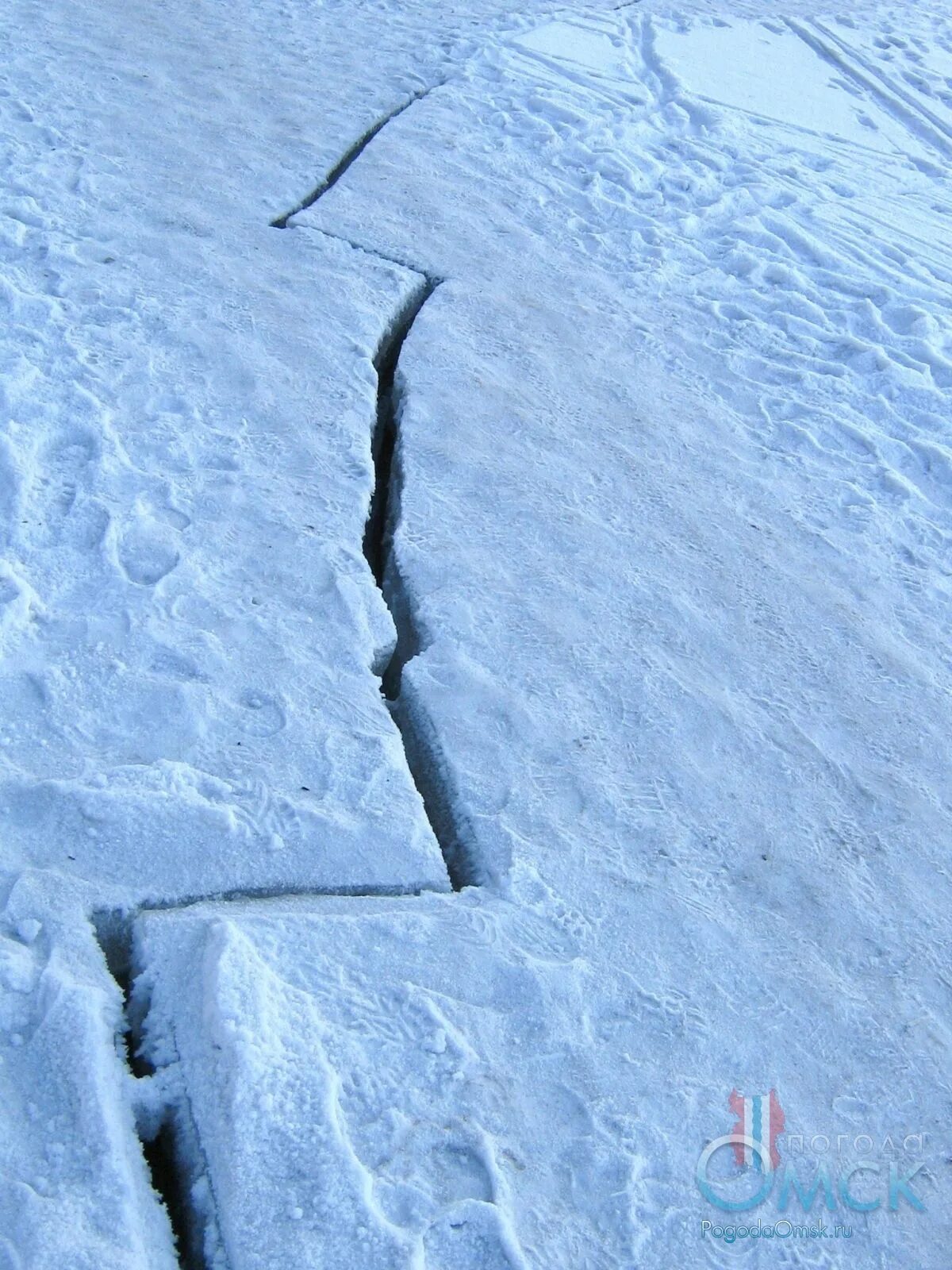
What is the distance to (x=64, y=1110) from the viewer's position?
1.53m

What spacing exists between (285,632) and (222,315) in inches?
51.2

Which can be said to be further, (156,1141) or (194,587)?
(194,587)

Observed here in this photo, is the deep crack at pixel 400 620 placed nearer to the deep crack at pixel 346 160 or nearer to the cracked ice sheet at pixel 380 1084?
the cracked ice sheet at pixel 380 1084

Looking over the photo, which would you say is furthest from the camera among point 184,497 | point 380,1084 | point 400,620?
point 184,497

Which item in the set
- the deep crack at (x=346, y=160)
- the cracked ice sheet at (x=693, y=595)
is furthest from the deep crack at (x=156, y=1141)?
the deep crack at (x=346, y=160)

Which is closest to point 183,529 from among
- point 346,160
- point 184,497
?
point 184,497

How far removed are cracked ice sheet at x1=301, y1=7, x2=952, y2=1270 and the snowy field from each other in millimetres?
11

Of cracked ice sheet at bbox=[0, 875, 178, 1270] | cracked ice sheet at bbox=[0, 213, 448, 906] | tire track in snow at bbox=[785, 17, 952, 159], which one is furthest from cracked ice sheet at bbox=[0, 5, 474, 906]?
Result: tire track in snow at bbox=[785, 17, 952, 159]

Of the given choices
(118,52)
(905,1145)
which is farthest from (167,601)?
(118,52)

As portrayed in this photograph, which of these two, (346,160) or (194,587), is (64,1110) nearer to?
(194,587)

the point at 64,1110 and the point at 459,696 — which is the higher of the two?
the point at 459,696

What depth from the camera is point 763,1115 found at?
1764 millimetres

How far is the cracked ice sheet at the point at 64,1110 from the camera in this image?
4.65ft

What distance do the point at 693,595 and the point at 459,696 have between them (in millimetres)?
689
